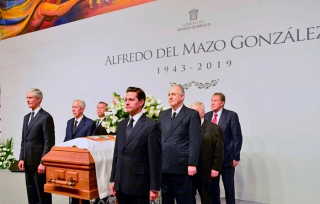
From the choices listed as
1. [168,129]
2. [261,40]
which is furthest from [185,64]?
[168,129]

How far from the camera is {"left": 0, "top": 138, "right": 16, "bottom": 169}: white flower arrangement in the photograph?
26.4 ft

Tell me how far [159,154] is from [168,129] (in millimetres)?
805

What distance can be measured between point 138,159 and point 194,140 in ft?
2.71

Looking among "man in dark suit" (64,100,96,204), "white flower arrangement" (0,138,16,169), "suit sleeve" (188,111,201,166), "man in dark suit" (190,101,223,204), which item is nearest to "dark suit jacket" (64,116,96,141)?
"man in dark suit" (64,100,96,204)

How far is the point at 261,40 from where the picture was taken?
4594 millimetres

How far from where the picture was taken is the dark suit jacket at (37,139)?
337 cm

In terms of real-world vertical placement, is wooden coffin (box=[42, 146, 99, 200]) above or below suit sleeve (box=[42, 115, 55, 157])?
below

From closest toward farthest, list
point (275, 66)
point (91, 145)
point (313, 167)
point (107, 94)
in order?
1. point (91, 145)
2. point (313, 167)
3. point (275, 66)
4. point (107, 94)

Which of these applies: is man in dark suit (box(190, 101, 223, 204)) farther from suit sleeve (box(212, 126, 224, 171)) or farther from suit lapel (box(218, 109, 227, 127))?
suit lapel (box(218, 109, 227, 127))

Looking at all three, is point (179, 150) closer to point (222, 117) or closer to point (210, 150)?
point (210, 150)

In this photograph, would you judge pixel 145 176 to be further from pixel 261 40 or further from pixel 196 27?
pixel 196 27

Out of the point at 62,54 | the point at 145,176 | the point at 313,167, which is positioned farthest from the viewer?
the point at 62,54

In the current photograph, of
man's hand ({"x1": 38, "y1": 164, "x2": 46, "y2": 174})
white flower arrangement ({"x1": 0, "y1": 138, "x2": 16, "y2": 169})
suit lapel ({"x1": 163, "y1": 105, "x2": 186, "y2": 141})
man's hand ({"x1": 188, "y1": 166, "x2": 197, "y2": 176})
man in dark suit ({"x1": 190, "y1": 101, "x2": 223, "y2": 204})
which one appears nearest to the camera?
man's hand ({"x1": 188, "y1": 166, "x2": 197, "y2": 176})

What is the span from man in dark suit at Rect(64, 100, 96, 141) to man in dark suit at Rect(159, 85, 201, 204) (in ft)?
5.30
